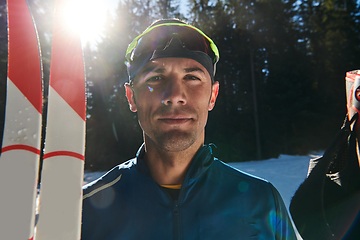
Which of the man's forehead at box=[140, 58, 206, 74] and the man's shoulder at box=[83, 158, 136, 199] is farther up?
the man's forehead at box=[140, 58, 206, 74]

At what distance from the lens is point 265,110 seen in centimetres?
1944

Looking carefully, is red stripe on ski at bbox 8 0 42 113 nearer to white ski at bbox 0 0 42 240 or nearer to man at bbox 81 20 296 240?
white ski at bbox 0 0 42 240

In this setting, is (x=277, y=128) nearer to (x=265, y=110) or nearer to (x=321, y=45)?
(x=265, y=110)

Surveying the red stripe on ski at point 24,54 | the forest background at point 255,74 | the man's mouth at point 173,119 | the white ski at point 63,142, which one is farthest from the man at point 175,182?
the forest background at point 255,74

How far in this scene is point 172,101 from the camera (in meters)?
1.54

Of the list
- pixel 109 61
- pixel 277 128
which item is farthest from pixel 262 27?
pixel 109 61

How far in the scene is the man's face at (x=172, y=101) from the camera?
1544 mm

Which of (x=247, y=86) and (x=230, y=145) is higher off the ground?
(x=247, y=86)

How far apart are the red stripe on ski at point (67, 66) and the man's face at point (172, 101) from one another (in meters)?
0.46

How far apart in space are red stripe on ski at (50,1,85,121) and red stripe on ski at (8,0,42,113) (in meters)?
0.22

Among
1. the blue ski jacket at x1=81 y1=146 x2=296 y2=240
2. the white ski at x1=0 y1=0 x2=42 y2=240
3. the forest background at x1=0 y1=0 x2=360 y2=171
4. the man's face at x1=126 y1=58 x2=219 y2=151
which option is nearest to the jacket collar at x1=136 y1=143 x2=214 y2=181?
the blue ski jacket at x1=81 y1=146 x2=296 y2=240

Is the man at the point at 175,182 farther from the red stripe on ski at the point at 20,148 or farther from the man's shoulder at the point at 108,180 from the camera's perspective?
the red stripe on ski at the point at 20,148

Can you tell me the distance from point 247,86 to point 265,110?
2.93 metres

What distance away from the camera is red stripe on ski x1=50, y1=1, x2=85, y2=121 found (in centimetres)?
131
